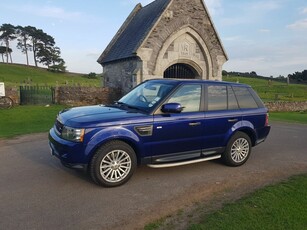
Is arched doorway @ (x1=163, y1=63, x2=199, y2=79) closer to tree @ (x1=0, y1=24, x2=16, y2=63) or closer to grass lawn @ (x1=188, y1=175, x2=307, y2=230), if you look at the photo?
grass lawn @ (x1=188, y1=175, x2=307, y2=230)

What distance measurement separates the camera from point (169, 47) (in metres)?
17.1

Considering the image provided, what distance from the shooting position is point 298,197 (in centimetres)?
493

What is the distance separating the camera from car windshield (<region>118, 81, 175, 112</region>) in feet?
19.7

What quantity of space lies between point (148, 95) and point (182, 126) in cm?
104

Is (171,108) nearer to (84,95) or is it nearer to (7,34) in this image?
(84,95)

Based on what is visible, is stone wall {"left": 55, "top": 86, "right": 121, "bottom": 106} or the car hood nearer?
the car hood

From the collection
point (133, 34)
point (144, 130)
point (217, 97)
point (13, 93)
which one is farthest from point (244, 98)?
point (13, 93)

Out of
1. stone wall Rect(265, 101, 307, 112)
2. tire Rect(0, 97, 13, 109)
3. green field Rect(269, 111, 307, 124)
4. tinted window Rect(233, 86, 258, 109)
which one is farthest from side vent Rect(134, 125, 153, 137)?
stone wall Rect(265, 101, 307, 112)

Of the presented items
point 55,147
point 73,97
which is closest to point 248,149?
point 55,147

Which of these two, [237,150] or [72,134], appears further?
[237,150]

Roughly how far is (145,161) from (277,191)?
242cm

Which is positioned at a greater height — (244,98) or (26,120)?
(244,98)

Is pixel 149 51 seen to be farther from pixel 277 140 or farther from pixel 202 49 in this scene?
pixel 277 140

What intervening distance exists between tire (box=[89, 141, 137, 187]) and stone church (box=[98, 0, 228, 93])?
449 inches
